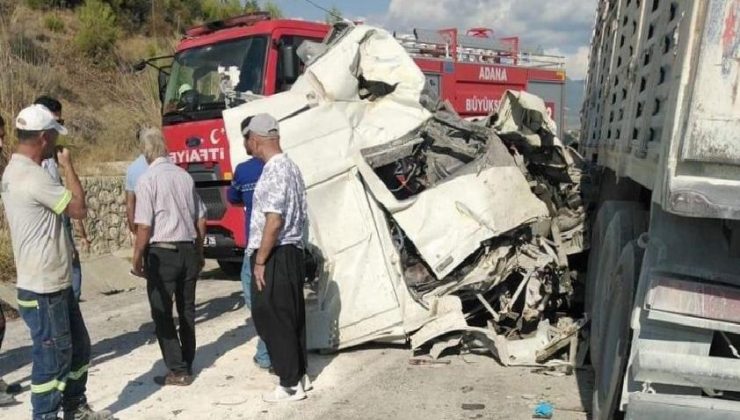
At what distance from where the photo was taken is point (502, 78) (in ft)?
39.9

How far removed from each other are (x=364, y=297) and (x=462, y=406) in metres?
1.22

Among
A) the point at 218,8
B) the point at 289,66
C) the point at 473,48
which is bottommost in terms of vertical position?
the point at 289,66

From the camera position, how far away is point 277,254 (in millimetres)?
4398

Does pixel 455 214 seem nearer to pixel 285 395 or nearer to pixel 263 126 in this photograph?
pixel 263 126

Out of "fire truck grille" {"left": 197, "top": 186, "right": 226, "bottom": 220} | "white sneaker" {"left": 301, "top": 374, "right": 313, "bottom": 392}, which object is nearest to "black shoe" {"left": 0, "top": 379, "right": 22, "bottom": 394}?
"white sneaker" {"left": 301, "top": 374, "right": 313, "bottom": 392}

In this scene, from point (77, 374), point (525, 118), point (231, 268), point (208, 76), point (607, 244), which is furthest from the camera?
point (231, 268)

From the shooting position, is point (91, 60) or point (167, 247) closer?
point (167, 247)

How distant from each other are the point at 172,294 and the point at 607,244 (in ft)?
9.51

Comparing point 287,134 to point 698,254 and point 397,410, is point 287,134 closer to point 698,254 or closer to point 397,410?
point 397,410

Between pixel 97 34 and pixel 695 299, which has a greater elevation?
pixel 97 34

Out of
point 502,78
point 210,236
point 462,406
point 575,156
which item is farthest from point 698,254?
point 502,78

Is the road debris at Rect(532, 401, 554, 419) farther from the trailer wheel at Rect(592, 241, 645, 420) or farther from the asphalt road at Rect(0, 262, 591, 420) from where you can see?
the trailer wheel at Rect(592, 241, 645, 420)

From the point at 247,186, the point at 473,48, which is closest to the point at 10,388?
the point at 247,186

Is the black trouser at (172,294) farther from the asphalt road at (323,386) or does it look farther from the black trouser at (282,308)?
the black trouser at (282,308)
